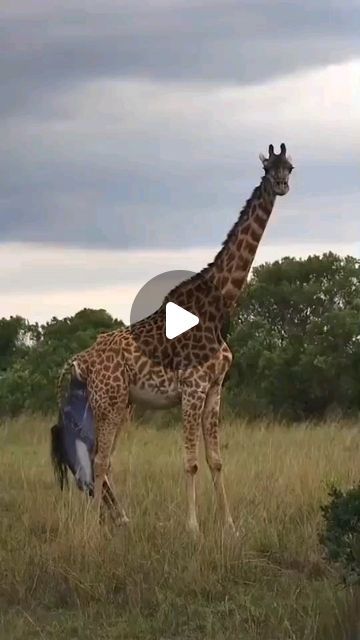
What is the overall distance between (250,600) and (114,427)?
2.85 m

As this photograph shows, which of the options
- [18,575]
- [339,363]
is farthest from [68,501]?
[339,363]

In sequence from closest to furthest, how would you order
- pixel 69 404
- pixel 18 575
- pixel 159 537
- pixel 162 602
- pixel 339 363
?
pixel 162 602 → pixel 18 575 → pixel 159 537 → pixel 69 404 → pixel 339 363

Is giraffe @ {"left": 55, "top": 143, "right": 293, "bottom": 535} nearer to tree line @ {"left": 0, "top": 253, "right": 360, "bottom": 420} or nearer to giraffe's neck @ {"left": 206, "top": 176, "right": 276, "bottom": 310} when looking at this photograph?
giraffe's neck @ {"left": 206, "top": 176, "right": 276, "bottom": 310}

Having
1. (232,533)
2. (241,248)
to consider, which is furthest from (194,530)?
(241,248)

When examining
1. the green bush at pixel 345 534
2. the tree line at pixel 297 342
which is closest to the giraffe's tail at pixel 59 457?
the green bush at pixel 345 534

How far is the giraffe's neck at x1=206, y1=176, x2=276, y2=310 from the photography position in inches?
356

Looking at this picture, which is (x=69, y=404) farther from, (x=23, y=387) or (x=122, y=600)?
(x=23, y=387)

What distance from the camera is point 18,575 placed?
21.8ft

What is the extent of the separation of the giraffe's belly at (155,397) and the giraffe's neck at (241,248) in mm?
857

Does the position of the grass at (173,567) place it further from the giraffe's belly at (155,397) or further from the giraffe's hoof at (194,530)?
the giraffe's belly at (155,397)
